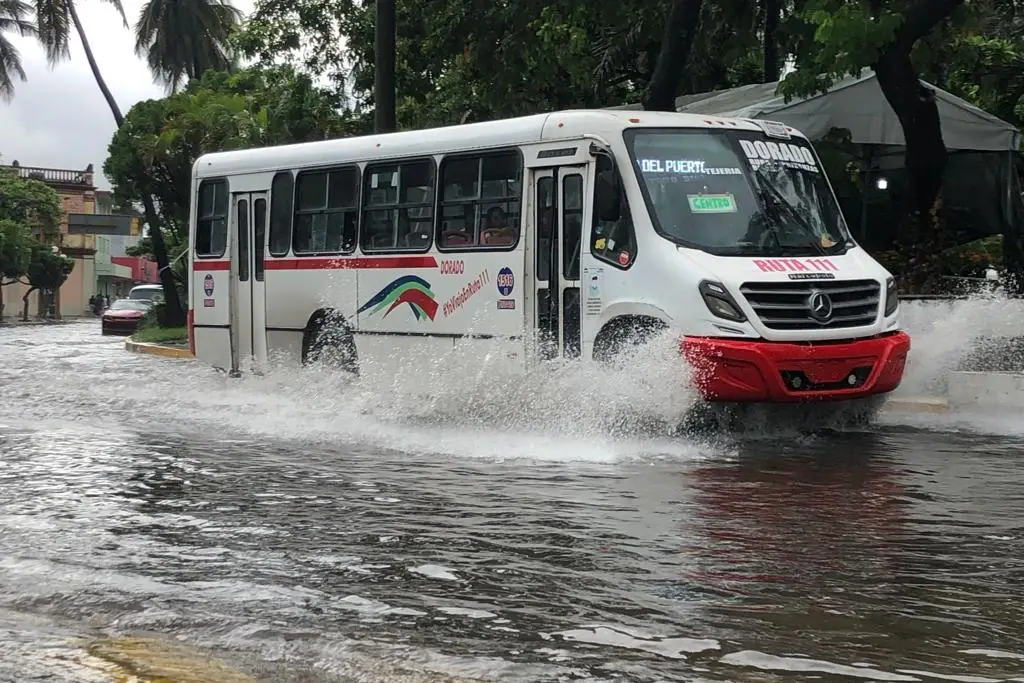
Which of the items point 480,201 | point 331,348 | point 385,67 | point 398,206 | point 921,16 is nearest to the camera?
point 480,201

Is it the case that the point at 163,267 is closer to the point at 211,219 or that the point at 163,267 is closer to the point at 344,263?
the point at 211,219

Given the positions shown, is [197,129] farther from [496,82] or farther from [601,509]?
[601,509]

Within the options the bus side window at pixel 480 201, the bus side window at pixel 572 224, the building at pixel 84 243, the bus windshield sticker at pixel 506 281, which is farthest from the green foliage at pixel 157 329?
the building at pixel 84 243

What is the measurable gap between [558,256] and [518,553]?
222 inches

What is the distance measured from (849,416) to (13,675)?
A: 28.2ft

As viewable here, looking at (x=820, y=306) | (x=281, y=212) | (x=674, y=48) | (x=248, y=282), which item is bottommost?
(x=820, y=306)

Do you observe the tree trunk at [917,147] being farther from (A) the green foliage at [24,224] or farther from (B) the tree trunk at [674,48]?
(A) the green foliage at [24,224]

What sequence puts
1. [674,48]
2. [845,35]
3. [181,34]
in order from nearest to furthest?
1. [845,35]
2. [674,48]
3. [181,34]

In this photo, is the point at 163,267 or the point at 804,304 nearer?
the point at 804,304

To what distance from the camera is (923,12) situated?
16.1 meters

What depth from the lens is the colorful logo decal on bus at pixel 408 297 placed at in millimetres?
13430

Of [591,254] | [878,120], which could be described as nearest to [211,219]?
[591,254]

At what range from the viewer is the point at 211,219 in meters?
17.3

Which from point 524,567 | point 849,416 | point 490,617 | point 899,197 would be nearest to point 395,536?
point 524,567
